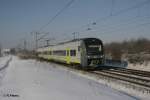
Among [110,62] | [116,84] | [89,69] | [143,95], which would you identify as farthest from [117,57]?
[143,95]

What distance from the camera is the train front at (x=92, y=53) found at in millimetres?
22641

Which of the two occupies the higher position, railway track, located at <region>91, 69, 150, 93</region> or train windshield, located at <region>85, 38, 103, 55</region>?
train windshield, located at <region>85, 38, 103, 55</region>

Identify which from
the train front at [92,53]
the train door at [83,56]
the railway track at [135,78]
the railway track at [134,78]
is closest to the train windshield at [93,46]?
the train front at [92,53]

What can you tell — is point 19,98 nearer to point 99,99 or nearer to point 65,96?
point 65,96

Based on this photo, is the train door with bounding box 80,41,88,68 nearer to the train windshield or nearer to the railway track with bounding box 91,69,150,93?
the train windshield

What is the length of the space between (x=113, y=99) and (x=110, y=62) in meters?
24.1

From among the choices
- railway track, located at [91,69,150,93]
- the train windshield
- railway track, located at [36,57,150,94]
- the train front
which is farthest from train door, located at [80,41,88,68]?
railway track, located at [91,69,150,93]

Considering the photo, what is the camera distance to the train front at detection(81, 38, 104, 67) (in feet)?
74.3

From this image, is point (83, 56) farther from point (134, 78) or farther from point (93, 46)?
point (134, 78)

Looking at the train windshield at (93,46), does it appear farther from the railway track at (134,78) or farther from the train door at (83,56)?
the railway track at (134,78)

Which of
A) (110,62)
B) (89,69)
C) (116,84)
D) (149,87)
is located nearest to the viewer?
(149,87)

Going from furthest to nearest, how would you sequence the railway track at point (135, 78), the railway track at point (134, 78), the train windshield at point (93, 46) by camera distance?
the train windshield at point (93, 46), the railway track at point (135, 78), the railway track at point (134, 78)

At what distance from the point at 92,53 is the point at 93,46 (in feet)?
2.75

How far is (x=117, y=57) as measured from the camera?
3916 centimetres
